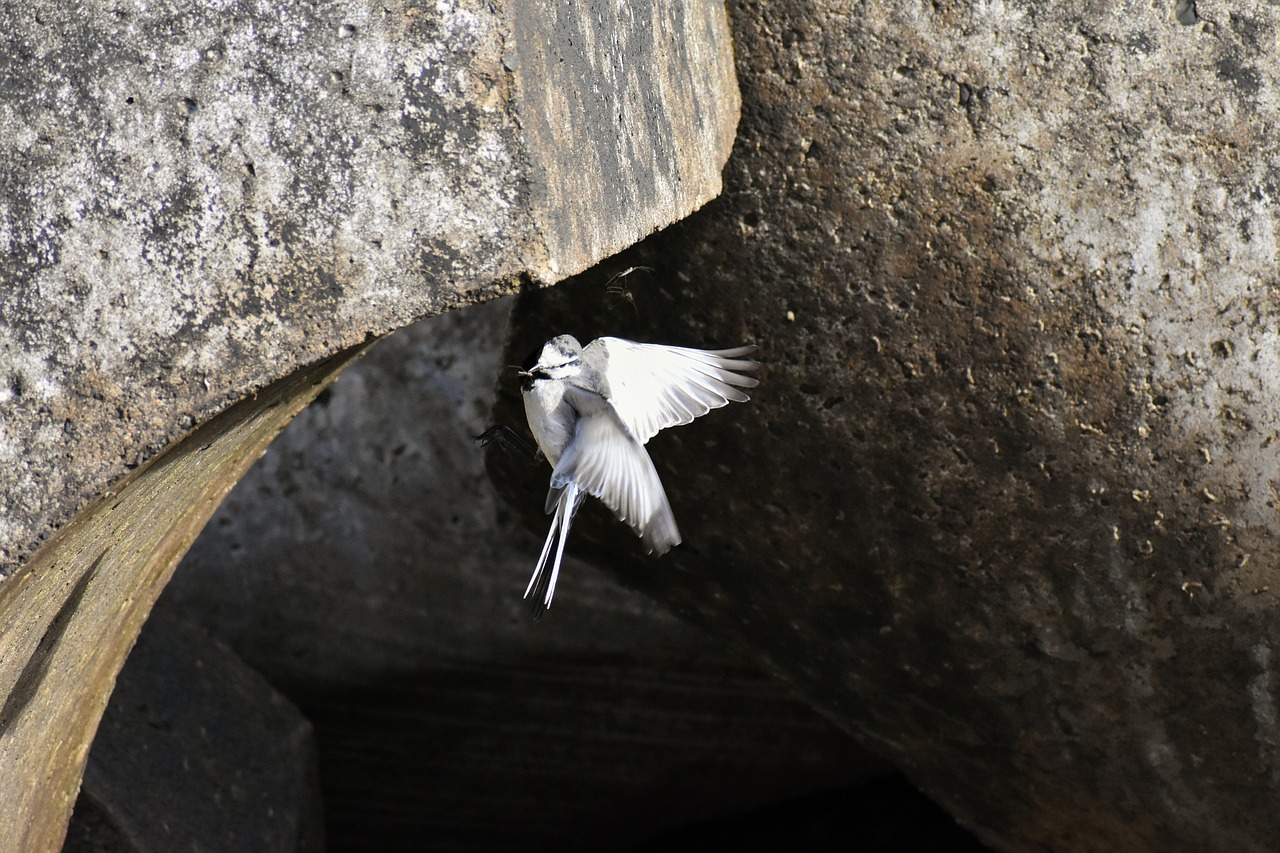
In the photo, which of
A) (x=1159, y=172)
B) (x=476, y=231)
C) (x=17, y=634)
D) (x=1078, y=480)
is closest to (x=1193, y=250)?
(x=1159, y=172)

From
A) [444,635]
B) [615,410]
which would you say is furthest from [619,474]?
[444,635]

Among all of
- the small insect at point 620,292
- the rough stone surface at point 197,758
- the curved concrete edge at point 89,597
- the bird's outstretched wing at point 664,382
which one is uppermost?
the small insect at point 620,292

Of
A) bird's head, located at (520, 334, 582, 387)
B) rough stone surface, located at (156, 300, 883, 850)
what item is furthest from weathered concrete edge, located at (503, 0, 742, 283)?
rough stone surface, located at (156, 300, 883, 850)

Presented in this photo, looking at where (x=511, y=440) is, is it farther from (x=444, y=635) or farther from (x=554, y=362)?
(x=444, y=635)

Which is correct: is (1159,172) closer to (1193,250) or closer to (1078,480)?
(1193,250)

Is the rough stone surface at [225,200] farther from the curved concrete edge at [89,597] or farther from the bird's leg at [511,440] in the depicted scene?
the bird's leg at [511,440]

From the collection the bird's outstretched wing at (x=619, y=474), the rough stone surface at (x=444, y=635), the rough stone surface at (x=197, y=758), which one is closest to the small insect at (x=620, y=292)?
the bird's outstretched wing at (x=619, y=474)
